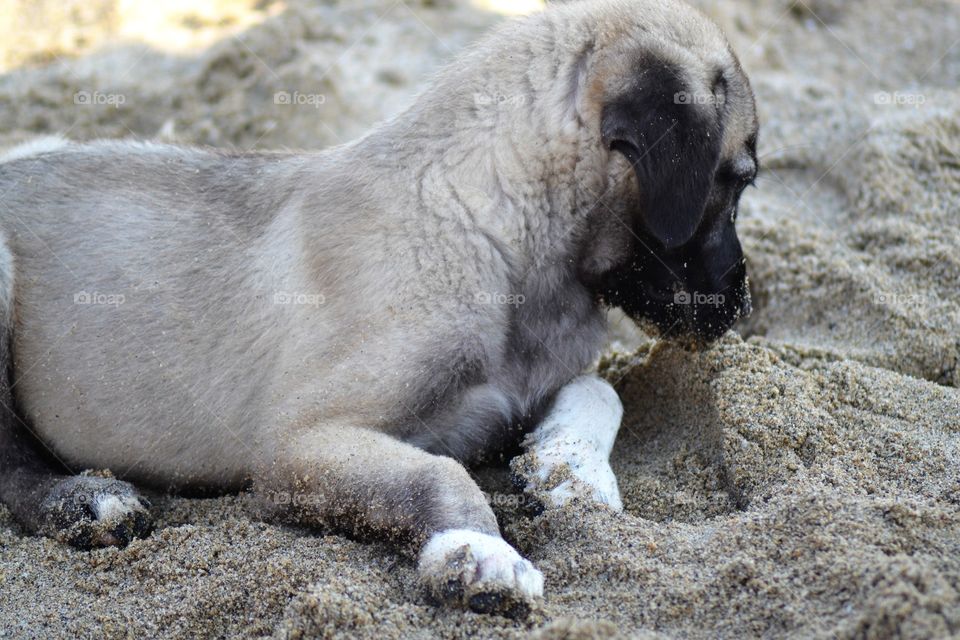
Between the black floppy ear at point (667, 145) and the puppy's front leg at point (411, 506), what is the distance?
106 centimetres

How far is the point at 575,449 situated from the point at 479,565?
83cm

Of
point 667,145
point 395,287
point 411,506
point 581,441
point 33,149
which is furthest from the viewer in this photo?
point 33,149

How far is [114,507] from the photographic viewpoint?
3.43m

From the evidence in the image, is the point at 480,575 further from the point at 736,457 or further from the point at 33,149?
the point at 33,149

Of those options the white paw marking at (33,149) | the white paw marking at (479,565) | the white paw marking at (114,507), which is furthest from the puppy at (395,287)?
the white paw marking at (33,149)

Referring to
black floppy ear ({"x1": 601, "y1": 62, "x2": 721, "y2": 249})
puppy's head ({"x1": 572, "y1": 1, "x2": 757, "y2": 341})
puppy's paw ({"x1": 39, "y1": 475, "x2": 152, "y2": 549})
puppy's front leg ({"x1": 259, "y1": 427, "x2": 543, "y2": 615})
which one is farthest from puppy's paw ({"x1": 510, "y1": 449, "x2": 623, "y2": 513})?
puppy's paw ({"x1": 39, "y1": 475, "x2": 152, "y2": 549})

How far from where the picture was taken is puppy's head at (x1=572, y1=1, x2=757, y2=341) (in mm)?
3252

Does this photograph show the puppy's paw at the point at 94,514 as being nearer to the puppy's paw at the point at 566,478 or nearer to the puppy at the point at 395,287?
the puppy at the point at 395,287

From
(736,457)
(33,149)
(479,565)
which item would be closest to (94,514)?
(479,565)

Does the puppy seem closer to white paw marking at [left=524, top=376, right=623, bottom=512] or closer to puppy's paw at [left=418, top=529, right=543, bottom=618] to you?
white paw marking at [left=524, top=376, right=623, bottom=512]

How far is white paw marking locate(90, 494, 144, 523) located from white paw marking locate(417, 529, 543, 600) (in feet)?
3.87

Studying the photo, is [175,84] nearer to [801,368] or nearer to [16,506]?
[16,506]

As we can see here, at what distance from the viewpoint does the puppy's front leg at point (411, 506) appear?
2.70m

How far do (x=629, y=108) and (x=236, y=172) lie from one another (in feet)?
5.27
